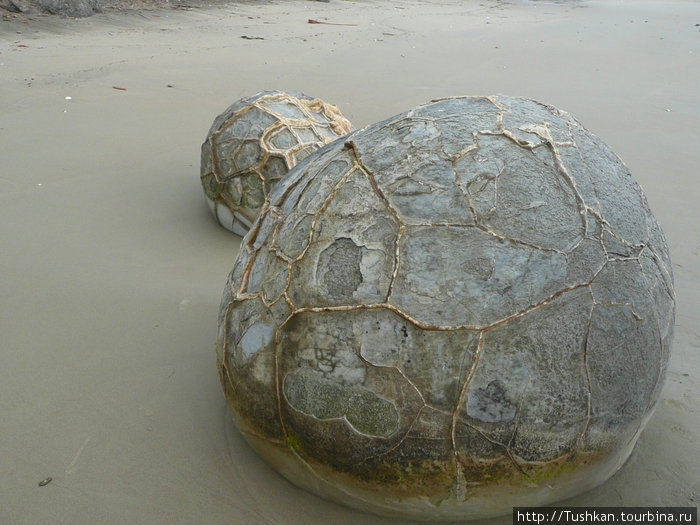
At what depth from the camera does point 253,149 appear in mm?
4191

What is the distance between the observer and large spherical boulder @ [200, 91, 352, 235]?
4.16 metres

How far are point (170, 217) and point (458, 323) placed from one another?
3104 mm

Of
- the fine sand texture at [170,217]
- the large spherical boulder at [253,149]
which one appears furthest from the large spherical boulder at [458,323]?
the large spherical boulder at [253,149]

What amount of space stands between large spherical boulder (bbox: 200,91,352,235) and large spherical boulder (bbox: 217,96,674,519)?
6.27 ft

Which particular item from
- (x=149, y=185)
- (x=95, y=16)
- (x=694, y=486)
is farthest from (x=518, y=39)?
(x=694, y=486)

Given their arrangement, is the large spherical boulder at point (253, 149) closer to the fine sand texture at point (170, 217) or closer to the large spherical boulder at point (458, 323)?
the fine sand texture at point (170, 217)

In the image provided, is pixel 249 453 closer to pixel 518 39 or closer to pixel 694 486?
pixel 694 486

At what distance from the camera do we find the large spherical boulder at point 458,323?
6.46 ft

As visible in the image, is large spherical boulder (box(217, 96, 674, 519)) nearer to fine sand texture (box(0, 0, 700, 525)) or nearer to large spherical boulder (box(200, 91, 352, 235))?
fine sand texture (box(0, 0, 700, 525))

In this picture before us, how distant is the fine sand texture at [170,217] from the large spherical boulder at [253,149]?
0.83ft

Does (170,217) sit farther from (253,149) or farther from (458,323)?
(458,323)

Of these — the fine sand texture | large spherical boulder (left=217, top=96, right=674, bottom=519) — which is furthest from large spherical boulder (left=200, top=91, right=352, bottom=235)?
large spherical boulder (left=217, top=96, right=674, bottom=519)

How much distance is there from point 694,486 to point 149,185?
3992mm

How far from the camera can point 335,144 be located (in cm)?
252
